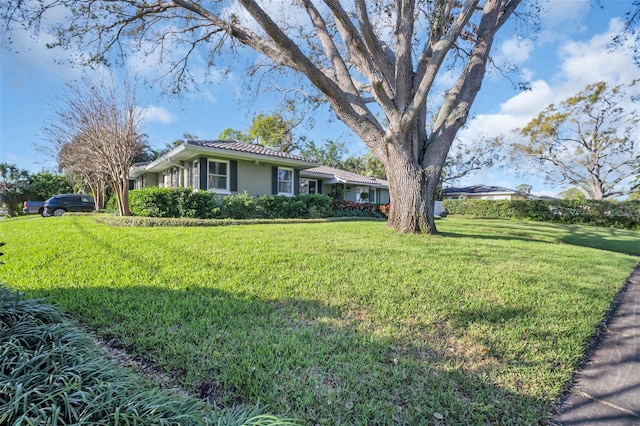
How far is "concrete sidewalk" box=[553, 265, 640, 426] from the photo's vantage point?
198cm

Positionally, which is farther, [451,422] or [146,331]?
[146,331]

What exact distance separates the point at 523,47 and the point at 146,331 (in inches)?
507

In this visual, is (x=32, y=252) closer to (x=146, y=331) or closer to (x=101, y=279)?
(x=101, y=279)

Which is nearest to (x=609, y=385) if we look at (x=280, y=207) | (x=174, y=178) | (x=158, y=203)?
(x=280, y=207)

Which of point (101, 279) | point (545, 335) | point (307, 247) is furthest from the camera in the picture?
point (307, 247)

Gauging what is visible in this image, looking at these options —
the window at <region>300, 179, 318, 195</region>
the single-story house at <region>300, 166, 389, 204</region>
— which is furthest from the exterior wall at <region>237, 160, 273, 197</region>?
the window at <region>300, 179, 318, 195</region>

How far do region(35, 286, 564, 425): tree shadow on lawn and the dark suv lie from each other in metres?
20.1

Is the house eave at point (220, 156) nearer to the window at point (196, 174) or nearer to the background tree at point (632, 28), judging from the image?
the window at point (196, 174)

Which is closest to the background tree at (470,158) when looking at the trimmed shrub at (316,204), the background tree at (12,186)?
the trimmed shrub at (316,204)

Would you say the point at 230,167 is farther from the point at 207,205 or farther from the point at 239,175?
the point at 207,205

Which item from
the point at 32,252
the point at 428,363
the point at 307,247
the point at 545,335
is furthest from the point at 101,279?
the point at 545,335

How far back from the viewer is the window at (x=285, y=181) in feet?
52.4

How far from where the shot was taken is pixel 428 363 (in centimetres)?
239

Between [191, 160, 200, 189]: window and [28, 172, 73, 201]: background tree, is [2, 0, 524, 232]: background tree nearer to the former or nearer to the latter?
[191, 160, 200, 189]: window
